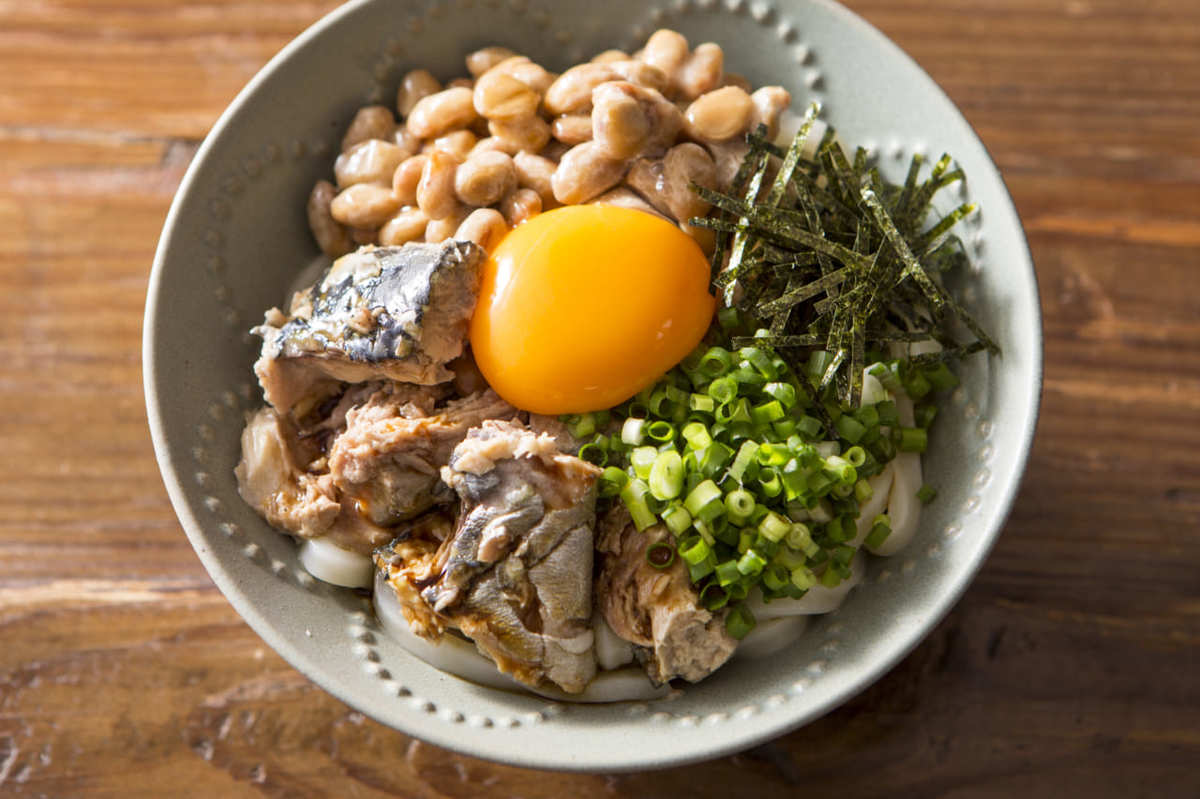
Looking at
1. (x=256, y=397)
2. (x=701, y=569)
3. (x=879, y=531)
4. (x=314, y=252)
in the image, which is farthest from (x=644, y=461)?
(x=314, y=252)

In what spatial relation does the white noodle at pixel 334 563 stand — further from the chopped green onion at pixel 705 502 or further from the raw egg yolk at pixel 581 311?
the chopped green onion at pixel 705 502

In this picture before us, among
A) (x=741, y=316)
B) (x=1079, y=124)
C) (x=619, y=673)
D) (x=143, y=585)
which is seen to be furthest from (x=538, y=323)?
(x=1079, y=124)

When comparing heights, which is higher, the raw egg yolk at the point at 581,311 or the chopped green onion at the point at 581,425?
the raw egg yolk at the point at 581,311

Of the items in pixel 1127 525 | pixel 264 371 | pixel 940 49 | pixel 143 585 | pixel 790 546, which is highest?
pixel 940 49

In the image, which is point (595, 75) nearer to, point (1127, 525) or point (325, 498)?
point (325, 498)

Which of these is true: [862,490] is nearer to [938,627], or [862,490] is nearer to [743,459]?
[743,459]

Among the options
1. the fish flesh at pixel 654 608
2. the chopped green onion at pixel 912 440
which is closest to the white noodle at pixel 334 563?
the fish flesh at pixel 654 608

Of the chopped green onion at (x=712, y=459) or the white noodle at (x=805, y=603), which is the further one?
the white noodle at (x=805, y=603)
